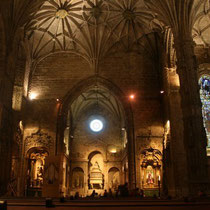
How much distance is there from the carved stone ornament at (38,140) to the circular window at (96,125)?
968cm

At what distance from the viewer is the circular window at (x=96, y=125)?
29.8m

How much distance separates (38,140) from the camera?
2038 centimetres

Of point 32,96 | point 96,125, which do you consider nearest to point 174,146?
point 32,96

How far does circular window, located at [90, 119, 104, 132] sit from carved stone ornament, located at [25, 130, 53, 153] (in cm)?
968

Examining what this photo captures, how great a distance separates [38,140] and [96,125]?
10.4 meters

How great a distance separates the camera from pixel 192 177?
11508 mm

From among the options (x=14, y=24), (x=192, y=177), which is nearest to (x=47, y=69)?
(x=14, y=24)

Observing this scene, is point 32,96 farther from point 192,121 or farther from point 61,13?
point 192,121

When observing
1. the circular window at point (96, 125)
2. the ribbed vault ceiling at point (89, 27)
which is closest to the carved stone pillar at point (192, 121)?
the ribbed vault ceiling at point (89, 27)

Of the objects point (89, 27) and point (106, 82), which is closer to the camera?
point (89, 27)

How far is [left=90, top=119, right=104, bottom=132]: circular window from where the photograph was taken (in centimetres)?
2975

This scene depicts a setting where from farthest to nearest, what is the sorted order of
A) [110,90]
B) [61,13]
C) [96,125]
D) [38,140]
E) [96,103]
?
[96,103] → [96,125] → [110,90] → [38,140] → [61,13]

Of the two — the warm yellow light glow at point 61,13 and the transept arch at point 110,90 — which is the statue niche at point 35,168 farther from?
the warm yellow light glow at point 61,13

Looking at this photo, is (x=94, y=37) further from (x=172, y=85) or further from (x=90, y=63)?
(x=172, y=85)
